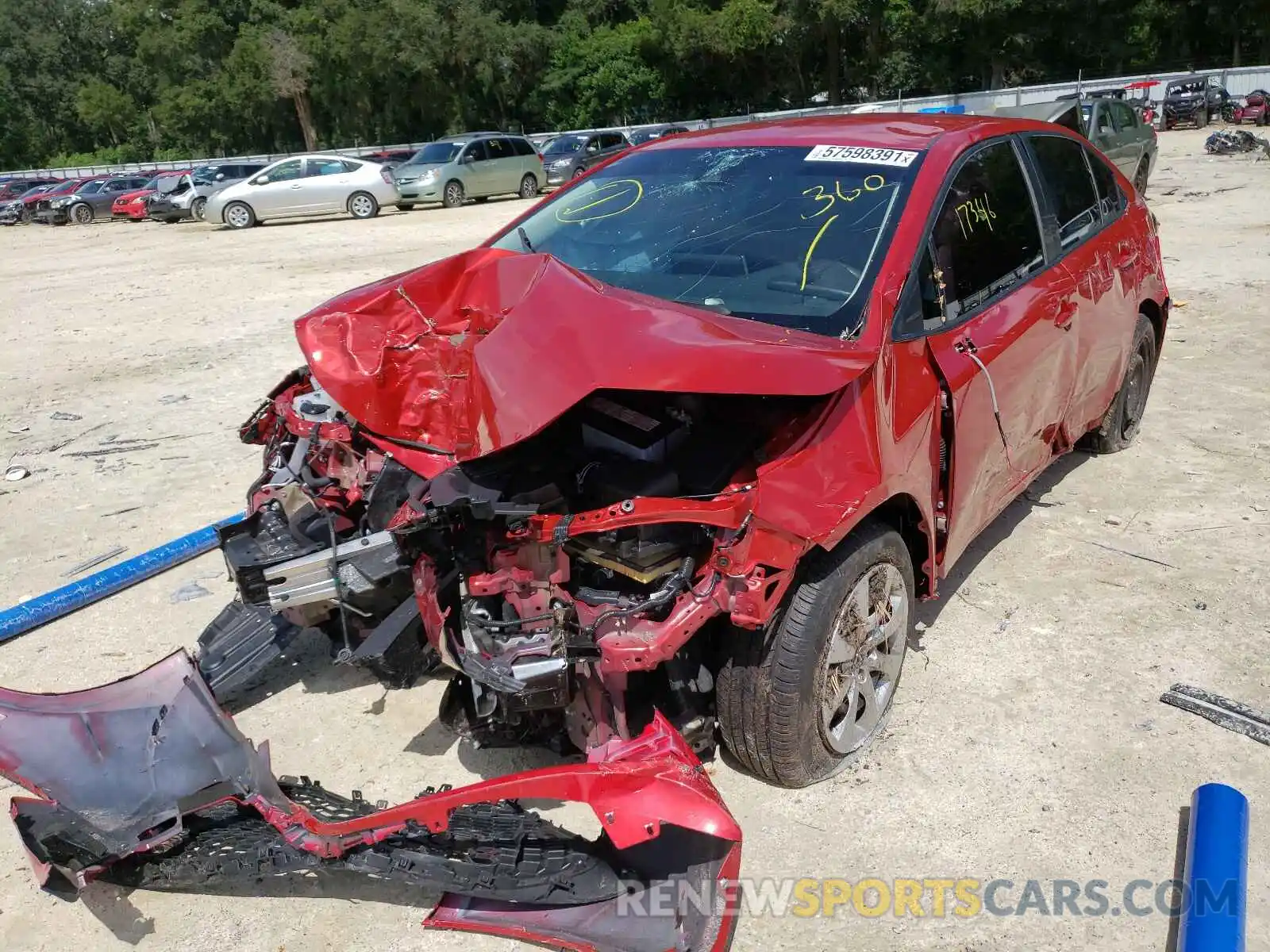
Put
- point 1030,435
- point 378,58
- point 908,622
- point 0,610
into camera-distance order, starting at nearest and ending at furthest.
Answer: point 908,622 < point 1030,435 < point 0,610 < point 378,58

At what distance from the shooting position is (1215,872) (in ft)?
7.96

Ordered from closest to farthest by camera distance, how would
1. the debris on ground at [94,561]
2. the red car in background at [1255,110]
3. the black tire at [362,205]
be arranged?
1. the debris on ground at [94,561]
2. the black tire at [362,205]
3. the red car in background at [1255,110]

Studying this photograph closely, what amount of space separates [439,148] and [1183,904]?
2285 cm

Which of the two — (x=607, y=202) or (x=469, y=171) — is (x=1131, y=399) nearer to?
(x=607, y=202)

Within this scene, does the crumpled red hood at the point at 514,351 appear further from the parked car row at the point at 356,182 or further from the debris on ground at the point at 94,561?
the parked car row at the point at 356,182

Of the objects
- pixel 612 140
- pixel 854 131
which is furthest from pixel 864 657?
pixel 612 140

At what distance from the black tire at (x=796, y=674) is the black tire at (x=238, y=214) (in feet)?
71.9

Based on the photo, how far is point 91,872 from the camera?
261 centimetres

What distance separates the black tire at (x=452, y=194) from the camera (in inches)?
869

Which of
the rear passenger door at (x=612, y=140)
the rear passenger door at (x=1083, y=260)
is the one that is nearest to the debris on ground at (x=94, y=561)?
the rear passenger door at (x=1083, y=260)

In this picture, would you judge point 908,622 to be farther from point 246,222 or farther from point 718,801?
point 246,222

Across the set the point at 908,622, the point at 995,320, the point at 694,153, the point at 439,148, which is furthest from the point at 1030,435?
the point at 439,148

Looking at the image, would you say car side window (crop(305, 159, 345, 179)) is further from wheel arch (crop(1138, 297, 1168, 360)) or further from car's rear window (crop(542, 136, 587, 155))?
wheel arch (crop(1138, 297, 1168, 360))

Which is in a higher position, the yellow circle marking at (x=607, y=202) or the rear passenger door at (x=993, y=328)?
the yellow circle marking at (x=607, y=202)
